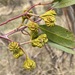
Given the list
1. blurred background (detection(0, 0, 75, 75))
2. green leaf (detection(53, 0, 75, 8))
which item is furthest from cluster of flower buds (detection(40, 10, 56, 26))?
blurred background (detection(0, 0, 75, 75))

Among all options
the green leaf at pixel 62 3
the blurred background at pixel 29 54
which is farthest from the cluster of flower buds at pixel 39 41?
the blurred background at pixel 29 54

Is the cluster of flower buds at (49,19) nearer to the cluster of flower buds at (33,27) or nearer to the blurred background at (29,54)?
the cluster of flower buds at (33,27)

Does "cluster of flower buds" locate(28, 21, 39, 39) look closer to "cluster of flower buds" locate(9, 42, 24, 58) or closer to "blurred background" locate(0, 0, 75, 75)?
"cluster of flower buds" locate(9, 42, 24, 58)

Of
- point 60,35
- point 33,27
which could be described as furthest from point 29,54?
point 33,27

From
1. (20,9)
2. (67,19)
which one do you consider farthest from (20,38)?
(67,19)

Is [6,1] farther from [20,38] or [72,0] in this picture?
[72,0]

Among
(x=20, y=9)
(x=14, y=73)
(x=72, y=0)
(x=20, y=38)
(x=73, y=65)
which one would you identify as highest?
(x=72, y=0)

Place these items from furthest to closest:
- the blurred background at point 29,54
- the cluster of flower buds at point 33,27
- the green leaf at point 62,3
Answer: the blurred background at point 29,54, the green leaf at point 62,3, the cluster of flower buds at point 33,27

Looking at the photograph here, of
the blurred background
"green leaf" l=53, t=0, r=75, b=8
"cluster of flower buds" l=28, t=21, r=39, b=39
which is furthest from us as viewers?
the blurred background

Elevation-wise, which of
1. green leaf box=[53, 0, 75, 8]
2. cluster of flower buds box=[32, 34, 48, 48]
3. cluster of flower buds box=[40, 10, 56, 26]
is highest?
cluster of flower buds box=[40, 10, 56, 26]
